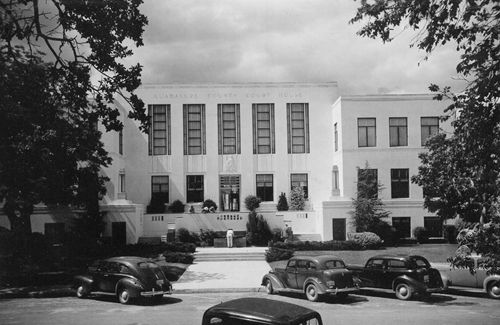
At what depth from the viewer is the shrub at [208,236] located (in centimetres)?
3609

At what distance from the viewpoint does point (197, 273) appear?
24.4m

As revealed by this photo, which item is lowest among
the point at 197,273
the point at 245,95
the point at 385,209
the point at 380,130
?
the point at 197,273

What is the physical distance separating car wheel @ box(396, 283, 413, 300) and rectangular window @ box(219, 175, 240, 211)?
24.2 metres

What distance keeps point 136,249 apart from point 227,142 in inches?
529

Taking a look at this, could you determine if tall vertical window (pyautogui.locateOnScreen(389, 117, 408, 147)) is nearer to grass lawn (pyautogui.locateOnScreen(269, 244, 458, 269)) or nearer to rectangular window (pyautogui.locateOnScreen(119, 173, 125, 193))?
grass lawn (pyautogui.locateOnScreen(269, 244, 458, 269))

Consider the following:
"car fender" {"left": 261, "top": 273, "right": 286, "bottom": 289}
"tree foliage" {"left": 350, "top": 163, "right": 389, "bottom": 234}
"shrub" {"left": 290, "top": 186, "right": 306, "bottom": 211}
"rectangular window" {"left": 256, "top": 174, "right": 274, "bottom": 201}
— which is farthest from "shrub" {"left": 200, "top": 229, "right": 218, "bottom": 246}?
"car fender" {"left": 261, "top": 273, "right": 286, "bottom": 289}

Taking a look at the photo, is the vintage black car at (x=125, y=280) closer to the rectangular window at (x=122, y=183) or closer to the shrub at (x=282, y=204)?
the rectangular window at (x=122, y=183)

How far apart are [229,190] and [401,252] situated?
628 inches

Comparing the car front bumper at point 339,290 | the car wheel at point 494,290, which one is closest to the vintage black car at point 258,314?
the car front bumper at point 339,290

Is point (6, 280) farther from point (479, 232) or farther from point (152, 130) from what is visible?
point (152, 130)

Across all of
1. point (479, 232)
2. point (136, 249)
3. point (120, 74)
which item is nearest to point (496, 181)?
point (479, 232)

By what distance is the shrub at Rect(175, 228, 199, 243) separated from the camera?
35812 millimetres

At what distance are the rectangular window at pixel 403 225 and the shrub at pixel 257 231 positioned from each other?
9.03 metres

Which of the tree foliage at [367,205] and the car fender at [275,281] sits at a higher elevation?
the tree foliage at [367,205]
